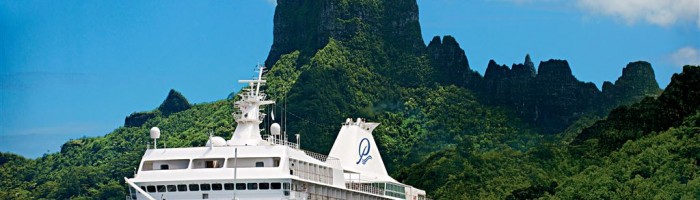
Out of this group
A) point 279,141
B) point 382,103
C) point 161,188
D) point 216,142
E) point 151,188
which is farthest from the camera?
point 382,103

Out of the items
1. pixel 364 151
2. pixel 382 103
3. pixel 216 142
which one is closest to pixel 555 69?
pixel 382 103

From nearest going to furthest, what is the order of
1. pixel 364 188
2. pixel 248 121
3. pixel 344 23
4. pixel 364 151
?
pixel 248 121 < pixel 364 188 < pixel 364 151 < pixel 344 23

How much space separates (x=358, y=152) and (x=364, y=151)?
563 millimetres

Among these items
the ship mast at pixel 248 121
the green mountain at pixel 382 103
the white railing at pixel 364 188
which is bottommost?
the white railing at pixel 364 188

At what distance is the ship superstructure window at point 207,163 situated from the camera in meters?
59.9

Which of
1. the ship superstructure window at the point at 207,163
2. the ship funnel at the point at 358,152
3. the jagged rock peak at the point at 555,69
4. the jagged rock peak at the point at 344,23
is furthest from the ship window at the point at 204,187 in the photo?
the jagged rock peak at the point at 555,69

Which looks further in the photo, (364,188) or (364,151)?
(364,151)

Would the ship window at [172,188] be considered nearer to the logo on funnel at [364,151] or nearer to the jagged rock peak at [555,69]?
the logo on funnel at [364,151]

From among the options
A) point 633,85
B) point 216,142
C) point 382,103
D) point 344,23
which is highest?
point 344,23

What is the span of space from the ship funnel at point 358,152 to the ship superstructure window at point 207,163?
1186 centimetres

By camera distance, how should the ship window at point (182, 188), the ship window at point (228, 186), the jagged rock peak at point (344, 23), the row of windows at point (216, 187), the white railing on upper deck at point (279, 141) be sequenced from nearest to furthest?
the row of windows at point (216, 187), the ship window at point (228, 186), the ship window at point (182, 188), the white railing on upper deck at point (279, 141), the jagged rock peak at point (344, 23)

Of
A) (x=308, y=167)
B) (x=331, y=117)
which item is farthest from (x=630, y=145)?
(x=331, y=117)

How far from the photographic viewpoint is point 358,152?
72812mm

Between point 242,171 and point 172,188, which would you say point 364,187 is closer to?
point 242,171
